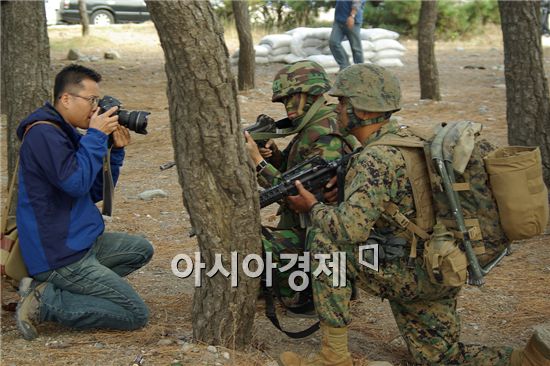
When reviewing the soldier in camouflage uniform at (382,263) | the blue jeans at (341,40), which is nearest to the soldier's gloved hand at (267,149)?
the soldier in camouflage uniform at (382,263)

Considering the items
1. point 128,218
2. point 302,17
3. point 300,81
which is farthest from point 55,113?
point 302,17

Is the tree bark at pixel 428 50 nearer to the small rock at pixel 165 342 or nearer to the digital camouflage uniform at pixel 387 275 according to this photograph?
the digital camouflage uniform at pixel 387 275

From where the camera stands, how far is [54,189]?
379cm

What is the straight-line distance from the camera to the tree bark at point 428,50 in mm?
10664

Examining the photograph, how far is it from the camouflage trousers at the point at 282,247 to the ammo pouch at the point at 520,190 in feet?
3.89

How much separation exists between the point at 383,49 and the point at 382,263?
1159cm

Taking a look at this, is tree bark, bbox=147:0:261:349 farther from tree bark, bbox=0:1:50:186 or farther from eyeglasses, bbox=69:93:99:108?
tree bark, bbox=0:1:50:186

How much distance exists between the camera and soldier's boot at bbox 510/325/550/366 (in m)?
3.54

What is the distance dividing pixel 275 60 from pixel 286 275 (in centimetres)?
1103

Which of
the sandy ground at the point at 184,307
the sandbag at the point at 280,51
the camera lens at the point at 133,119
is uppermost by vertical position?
the camera lens at the point at 133,119

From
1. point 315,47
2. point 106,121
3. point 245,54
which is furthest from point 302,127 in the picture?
point 315,47

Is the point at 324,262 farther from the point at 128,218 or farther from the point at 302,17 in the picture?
the point at 302,17

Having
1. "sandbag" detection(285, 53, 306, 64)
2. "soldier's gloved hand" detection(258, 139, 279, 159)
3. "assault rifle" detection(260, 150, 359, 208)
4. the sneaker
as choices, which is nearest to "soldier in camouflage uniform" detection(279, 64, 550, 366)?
"assault rifle" detection(260, 150, 359, 208)

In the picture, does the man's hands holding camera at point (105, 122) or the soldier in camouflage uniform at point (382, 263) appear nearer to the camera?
the soldier in camouflage uniform at point (382, 263)
